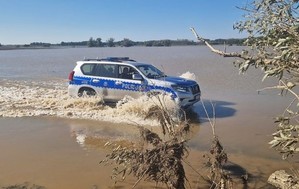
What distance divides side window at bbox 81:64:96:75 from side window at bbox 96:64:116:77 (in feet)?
0.68

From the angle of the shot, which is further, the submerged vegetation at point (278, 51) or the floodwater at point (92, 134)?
the floodwater at point (92, 134)

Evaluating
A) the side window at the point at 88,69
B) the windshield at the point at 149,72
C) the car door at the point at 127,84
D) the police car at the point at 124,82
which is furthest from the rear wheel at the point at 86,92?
the windshield at the point at 149,72

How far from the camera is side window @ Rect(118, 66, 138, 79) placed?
12.8 metres

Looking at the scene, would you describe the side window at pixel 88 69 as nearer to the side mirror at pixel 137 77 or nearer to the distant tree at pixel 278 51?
the side mirror at pixel 137 77

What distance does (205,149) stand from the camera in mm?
8477

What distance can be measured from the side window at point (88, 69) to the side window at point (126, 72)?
1058 millimetres

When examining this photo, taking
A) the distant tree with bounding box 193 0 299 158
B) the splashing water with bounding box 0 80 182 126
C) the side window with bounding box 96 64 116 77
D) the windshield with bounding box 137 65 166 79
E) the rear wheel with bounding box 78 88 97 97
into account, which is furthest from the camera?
the rear wheel with bounding box 78 88 97 97

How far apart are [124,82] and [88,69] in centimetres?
166

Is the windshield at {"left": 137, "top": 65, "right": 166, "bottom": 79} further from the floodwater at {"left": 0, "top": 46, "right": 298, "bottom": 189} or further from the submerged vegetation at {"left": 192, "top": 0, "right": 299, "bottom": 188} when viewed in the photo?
the submerged vegetation at {"left": 192, "top": 0, "right": 299, "bottom": 188}

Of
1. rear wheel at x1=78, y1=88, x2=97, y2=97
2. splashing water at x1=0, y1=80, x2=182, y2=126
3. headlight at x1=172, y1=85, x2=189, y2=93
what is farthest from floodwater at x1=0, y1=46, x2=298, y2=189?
headlight at x1=172, y1=85, x2=189, y2=93

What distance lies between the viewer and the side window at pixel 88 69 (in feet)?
44.2

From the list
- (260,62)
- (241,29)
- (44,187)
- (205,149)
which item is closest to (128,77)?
(205,149)

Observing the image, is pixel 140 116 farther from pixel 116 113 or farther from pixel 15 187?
pixel 15 187

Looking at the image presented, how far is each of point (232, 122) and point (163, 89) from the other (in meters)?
2.32
